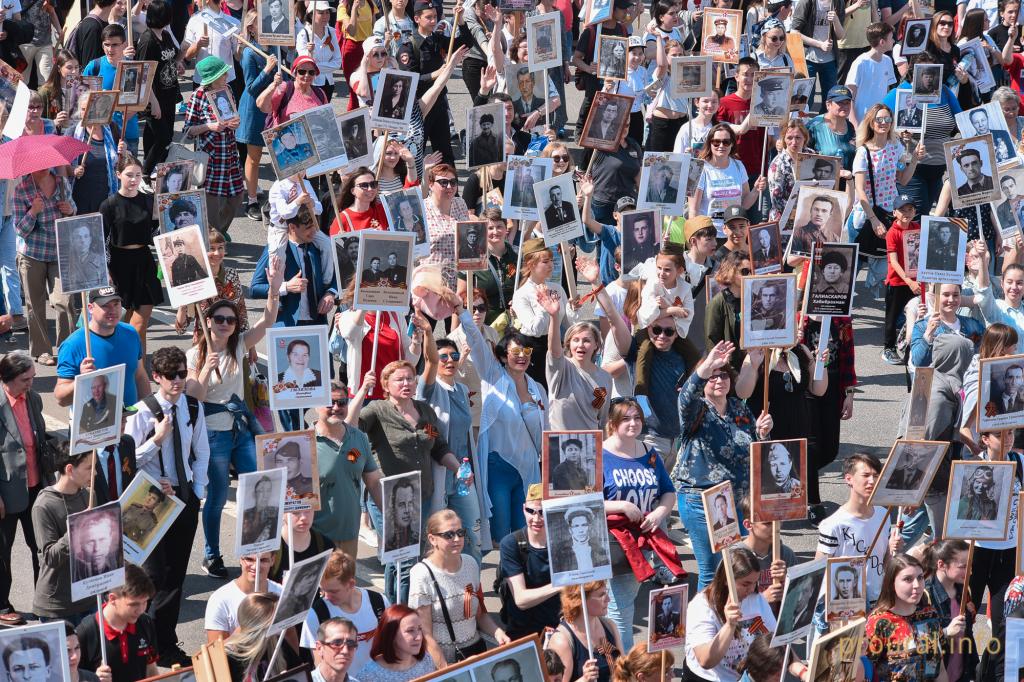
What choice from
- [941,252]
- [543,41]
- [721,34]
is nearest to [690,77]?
[543,41]

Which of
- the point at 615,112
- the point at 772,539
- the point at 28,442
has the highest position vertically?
the point at 615,112

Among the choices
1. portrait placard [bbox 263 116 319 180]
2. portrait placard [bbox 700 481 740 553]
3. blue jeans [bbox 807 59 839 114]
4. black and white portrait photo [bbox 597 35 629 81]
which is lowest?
portrait placard [bbox 700 481 740 553]

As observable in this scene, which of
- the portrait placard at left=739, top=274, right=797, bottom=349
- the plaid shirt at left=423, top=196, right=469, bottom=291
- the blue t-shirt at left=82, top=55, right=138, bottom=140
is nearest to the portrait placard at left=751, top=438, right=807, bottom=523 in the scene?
the portrait placard at left=739, top=274, right=797, bottom=349

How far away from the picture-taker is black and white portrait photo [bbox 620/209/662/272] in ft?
41.3

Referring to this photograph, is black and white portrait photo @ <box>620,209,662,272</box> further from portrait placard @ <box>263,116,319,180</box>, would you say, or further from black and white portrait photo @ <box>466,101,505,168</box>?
portrait placard @ <box>263,116,319,180</box>

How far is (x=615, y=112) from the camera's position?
14.7 metres

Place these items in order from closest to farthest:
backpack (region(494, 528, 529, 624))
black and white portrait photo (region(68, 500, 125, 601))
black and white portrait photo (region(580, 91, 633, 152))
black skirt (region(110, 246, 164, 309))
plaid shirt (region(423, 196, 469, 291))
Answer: black and white portrait photo (region(68, 500, 125, 601)) → backpack (region(494, 528, 529, 624)) → plaid shirt (region(423, 196, 469, 291)) → black skirt (region(110, 246, 164, 309)) → black and white portrait photo (region(580, 91, 633, 152))

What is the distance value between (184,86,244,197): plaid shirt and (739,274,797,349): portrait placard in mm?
5716

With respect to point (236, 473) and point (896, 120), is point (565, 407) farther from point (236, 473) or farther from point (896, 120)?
point (896, 120)

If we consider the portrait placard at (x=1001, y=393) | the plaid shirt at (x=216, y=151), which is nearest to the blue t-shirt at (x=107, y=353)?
the plaid shirt at (x=216, y=151)

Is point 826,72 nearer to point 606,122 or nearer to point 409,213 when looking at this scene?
point 606,122

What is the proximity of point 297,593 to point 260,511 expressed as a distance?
28.0 inches

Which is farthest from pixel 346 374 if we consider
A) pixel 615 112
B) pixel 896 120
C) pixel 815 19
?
pixel 815 19

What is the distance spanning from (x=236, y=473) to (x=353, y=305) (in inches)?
54.8
